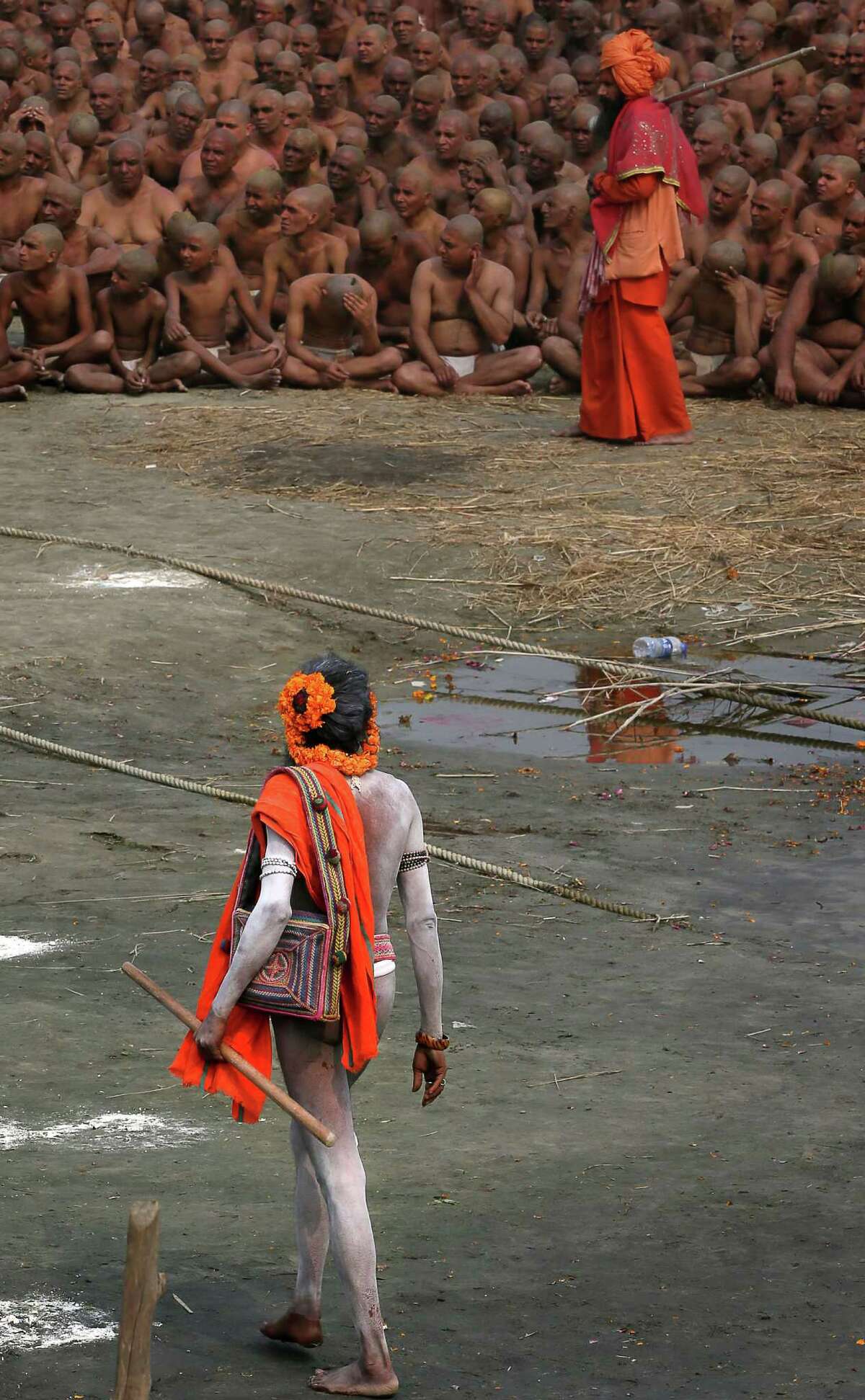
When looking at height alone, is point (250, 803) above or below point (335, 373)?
below

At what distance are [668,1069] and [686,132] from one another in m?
12.0

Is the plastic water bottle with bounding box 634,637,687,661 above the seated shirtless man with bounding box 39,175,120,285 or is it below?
below

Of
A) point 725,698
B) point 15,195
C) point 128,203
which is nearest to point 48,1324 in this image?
point 725,698

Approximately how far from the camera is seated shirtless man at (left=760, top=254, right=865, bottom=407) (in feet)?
39.4

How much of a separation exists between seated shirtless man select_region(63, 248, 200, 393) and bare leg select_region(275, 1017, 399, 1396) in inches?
376

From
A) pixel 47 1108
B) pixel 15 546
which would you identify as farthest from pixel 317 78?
pixel 47 1108

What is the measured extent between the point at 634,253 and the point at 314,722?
7731 millimetres

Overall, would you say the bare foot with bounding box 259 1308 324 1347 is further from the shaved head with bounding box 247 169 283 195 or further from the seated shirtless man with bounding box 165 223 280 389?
the shaved head with bounding box 247 169 283 195

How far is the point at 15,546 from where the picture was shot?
9070 millimetres

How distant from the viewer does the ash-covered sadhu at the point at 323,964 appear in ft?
10.6

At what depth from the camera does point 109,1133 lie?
13.4ft

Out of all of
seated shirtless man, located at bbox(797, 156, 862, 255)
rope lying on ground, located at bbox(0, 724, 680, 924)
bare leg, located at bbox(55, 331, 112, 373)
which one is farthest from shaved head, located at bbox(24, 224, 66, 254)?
rope lying on ground, located at bbox(0, 724, 680, 924)

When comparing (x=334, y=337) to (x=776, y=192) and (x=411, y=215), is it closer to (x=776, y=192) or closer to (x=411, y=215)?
(x=411, y=215)

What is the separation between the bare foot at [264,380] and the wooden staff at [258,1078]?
9.60m
